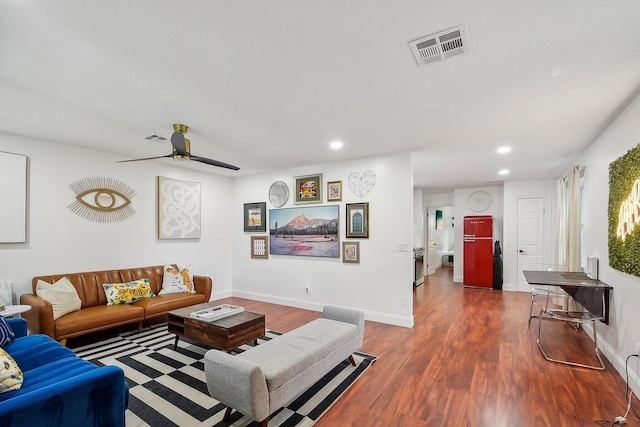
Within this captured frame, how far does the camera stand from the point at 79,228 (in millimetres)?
4055

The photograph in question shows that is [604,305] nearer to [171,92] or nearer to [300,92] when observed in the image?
[300,92]

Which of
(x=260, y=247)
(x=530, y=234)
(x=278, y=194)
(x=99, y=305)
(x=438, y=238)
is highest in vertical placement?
(x=278, y=194)

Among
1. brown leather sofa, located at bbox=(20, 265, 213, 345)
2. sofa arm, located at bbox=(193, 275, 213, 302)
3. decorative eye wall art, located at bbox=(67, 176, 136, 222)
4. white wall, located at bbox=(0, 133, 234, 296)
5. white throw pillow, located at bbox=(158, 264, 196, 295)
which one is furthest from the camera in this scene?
sofa arm, located at bbox=(193, 275, 213, 302)

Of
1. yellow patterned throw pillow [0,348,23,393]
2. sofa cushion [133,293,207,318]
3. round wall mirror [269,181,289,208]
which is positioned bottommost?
sofa cushion [133,293,207,318]

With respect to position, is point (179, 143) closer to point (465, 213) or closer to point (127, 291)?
point (127, 291)

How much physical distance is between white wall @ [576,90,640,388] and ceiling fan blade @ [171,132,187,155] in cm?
415

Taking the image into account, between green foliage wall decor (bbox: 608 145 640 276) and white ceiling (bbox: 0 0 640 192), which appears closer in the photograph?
white ceiling (bbox: 0 0 640 192)

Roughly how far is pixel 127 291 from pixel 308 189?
10.1 feet

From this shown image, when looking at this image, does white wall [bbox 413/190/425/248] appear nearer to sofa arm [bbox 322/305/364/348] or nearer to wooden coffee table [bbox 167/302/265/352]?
sofa arm [bbox 322/305/364/348]

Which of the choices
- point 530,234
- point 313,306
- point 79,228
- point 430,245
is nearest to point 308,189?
Answer: point 313,306

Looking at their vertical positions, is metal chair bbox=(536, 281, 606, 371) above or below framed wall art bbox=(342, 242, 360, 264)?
below

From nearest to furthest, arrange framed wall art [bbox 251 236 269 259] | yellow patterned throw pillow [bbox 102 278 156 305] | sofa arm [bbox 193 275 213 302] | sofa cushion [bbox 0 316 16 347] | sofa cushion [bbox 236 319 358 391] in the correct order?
sofa cushion [bbox 236 319 358 391] < sofa cushion [bbox 0 316 16 347] < yellow patterned throw pillow [bbox 102 278 156 305] < sofa arm [bbox 193 275 213 302] < framed wall art [bbox 251 236 269 259]

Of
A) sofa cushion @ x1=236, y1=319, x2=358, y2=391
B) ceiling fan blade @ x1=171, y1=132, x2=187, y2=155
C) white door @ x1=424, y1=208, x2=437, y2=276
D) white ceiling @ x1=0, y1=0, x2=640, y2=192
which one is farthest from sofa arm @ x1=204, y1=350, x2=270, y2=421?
white door @ x1=424, y1=208, x2=437, y2=276

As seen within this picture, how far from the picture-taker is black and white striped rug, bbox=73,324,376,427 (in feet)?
6.99
